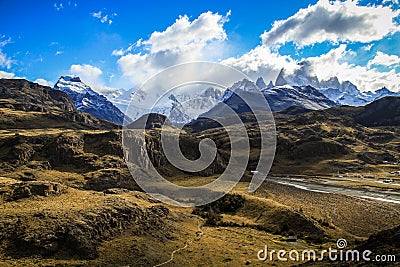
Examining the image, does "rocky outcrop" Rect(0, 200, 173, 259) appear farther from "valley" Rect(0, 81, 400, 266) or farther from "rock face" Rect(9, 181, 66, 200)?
"rock face" Rect(9, 181, 66, 200)

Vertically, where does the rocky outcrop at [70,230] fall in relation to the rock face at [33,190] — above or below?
below

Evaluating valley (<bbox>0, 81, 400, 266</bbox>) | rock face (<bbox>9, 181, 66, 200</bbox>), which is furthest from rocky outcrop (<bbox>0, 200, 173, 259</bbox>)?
rock face (<bbox>9, 181, 66, 200</bbox>)

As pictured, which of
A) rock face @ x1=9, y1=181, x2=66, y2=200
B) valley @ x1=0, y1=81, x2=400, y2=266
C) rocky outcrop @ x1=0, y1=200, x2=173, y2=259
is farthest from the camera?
rock face @ x1=9, y1=181, x2=66, y2=200

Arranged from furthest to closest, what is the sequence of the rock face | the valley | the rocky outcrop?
the rock face, the valley, the rocky outcrop

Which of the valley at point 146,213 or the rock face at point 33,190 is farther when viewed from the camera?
the rock face at point 33,190

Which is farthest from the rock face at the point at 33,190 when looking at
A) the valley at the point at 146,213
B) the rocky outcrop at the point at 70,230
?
the rocky outcrop at the point at 70,230

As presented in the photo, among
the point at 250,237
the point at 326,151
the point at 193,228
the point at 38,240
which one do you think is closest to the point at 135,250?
the point at 38,240

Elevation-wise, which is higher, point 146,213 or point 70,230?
point 70,230

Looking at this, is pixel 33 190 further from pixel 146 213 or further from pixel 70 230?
pixel 146 213

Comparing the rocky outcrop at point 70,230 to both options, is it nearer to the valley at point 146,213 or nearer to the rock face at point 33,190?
the valley at point 146,213

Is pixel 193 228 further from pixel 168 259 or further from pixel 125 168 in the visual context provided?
pixel 125 168

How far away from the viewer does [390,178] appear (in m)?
127

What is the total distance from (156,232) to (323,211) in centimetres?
4369

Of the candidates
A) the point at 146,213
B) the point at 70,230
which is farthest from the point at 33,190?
the point at 146,213
